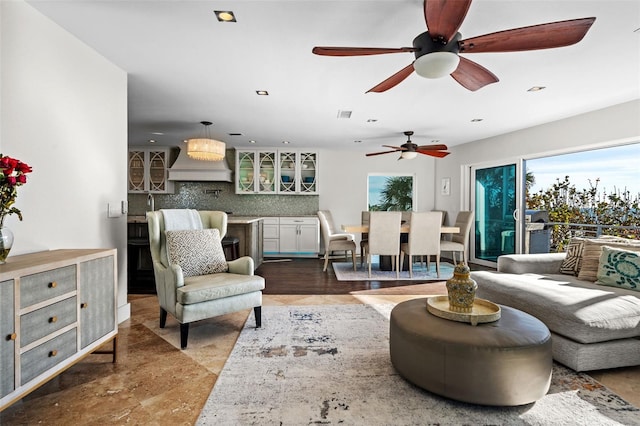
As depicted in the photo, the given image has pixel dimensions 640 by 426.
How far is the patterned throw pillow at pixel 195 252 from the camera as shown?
2.90 metres

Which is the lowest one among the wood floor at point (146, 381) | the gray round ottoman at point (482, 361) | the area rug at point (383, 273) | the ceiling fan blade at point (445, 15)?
the wood floor at point (146, 381)

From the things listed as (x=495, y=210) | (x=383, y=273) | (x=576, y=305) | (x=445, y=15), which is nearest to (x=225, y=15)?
(x=445, y=15)

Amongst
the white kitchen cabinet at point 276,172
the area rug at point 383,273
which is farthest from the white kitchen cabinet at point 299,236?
the area rug at point 383,273

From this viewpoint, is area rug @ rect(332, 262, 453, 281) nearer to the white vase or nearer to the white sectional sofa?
the white sectional sofa

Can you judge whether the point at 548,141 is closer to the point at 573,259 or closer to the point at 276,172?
the point at 573,259

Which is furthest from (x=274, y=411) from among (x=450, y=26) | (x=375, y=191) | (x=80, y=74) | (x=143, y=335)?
(x=375, y=191)

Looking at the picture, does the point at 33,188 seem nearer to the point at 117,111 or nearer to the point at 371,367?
the point at 117,111

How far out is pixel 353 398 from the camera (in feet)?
Answer: 6.02

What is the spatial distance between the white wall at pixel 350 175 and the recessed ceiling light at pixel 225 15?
5293 millimetres

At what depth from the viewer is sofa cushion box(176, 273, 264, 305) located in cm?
Answer: 251

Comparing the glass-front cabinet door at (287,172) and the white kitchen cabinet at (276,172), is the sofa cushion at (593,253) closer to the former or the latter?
the white kitchen cabinet at (276,172)

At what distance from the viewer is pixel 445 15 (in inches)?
62.9

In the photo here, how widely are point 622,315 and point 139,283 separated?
16.3 feet

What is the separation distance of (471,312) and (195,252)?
2.28m
